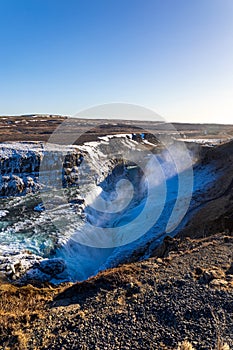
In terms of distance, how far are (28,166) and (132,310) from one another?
24.1 metres

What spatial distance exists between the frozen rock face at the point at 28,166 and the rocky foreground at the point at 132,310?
17.9m

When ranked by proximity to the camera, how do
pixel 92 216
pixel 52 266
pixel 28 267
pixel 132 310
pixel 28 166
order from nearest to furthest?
1. pixel 132 310
2. pixel 28 267
3. pixel 52 266
4. pixel 92 216
5. pixel 28 166

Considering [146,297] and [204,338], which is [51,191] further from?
[204,338]

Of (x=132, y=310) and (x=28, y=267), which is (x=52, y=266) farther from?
(x=132, y=310)

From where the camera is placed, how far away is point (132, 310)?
675 centimetres

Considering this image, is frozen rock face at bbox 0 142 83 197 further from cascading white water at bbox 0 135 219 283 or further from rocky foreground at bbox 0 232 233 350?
rocky foreground at bbox 0 232 233 350

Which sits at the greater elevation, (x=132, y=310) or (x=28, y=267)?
(x=132, y=310)

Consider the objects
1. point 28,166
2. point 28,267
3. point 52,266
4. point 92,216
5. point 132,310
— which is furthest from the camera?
point 28,166

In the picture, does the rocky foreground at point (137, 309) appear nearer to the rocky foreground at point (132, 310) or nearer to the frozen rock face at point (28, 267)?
the rocky foreground at point (132, 310)

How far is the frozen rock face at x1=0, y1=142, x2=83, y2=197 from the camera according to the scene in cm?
2606

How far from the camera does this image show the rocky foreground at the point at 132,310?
19.1 ft

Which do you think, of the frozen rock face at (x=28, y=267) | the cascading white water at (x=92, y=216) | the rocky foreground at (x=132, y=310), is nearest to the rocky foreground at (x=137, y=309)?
the rocky foreground at (x=132, y=310)

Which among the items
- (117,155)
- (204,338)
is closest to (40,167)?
(117,155)

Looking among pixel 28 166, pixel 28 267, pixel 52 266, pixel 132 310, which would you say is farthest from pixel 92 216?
pixel 132 310
